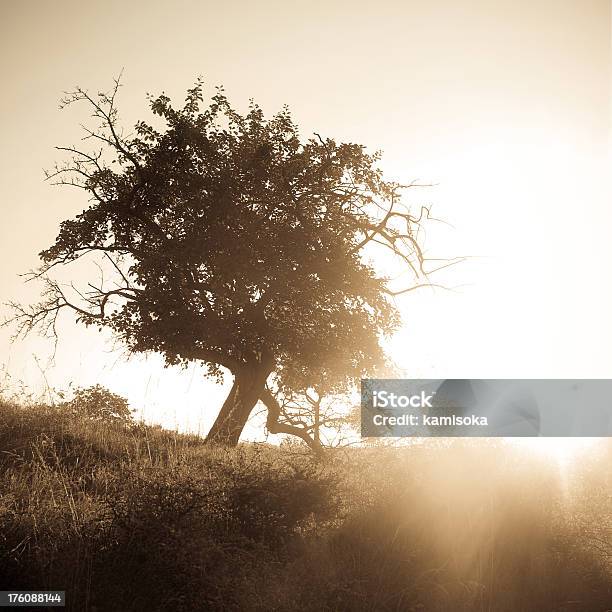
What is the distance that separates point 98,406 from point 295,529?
11.7 metres

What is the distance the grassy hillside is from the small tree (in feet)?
6.19

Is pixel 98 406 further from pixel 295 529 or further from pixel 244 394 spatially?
pixel 295 529

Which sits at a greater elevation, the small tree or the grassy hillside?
the small tree

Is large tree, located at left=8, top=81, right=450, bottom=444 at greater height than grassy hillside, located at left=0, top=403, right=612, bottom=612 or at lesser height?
greater

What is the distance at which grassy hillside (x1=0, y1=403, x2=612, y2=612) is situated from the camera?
8203 mm

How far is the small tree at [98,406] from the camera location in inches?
644

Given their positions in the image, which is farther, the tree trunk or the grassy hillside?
the tree trunk

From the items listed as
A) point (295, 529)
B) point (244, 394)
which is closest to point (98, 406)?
point (244, 394)

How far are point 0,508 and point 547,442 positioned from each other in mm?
13732

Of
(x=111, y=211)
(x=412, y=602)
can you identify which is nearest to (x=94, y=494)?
(x=412, y=602)

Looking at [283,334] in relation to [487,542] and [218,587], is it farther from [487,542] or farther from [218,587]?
[218,587]

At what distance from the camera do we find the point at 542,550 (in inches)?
446

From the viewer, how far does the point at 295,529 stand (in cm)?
1001

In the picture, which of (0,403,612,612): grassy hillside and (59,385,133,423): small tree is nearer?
(0,403,612,612): grassy hillside
